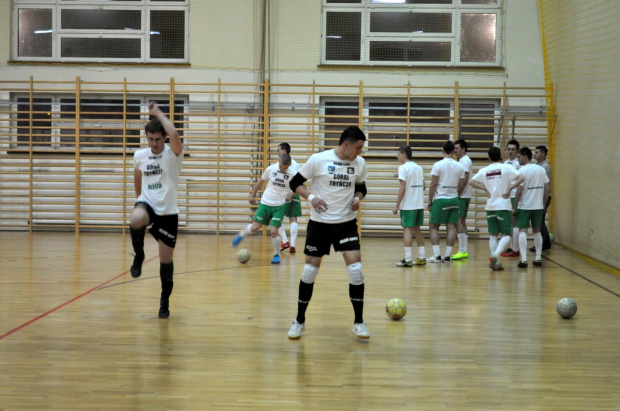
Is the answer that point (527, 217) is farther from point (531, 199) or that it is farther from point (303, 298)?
point (303, 298)

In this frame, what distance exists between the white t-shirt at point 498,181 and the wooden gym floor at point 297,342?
110 cm

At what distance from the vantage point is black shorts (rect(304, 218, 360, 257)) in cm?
573

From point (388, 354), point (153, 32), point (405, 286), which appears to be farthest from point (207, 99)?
point (388, 354)

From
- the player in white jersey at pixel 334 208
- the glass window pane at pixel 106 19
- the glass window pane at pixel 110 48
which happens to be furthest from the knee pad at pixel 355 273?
the glass window pane at pixel 106 19

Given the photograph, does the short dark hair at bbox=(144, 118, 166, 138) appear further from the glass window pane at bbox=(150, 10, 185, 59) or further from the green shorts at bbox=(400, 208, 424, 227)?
the glass window pane at bbox=(150, 10, 185, 59)

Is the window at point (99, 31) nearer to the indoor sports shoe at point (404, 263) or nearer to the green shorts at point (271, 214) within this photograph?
the green shorts at point (271, 214)

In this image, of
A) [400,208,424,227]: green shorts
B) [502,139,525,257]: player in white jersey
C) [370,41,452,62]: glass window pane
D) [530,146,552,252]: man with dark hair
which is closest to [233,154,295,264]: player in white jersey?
[400,208,424,227]: green shorts

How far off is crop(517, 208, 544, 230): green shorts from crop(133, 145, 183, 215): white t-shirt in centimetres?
675

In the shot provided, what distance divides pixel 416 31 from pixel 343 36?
168 centimetres

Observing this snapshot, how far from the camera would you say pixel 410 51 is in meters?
15.3

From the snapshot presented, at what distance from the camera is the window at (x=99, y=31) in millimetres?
15344

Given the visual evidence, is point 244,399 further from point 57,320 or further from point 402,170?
point 402,170

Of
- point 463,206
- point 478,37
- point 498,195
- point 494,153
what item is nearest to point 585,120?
point 463,206

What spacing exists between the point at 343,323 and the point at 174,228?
6.17 ft
